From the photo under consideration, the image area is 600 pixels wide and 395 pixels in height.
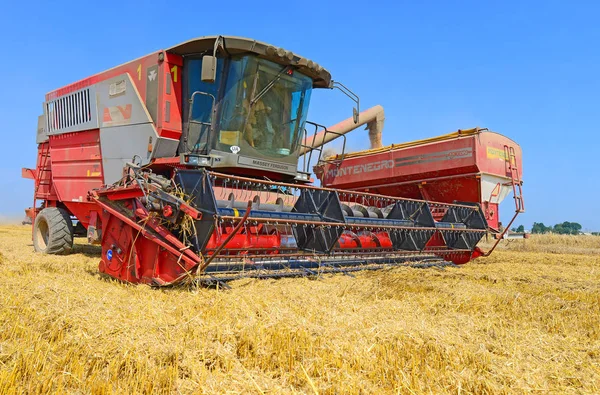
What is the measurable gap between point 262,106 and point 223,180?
1.15 m

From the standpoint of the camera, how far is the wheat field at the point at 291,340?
1670 mm

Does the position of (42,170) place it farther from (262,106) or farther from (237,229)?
(237,229)

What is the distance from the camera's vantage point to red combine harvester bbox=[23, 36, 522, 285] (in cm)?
350

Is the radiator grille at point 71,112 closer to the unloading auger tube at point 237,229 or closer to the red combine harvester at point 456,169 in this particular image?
the unloading auger tube at point 237,229

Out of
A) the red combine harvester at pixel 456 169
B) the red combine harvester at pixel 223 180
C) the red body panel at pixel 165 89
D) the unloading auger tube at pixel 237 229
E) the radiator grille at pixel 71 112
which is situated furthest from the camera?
the red combine harvester at pixel 456 169

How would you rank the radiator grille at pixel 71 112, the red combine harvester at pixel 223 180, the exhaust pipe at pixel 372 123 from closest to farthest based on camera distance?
the red combine harvester at pixel 223 180 → the radiator grille at pixel 71 112 → the exhaust pipe at pixel 372 123

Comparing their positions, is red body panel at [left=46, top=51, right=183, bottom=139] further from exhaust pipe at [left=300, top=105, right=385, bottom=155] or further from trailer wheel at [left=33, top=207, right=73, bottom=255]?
exhaust pipe at [left=300, top=105, right=385, bottom=155]

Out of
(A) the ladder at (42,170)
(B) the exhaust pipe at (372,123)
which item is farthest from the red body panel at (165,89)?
(B) the exhaust pipe at (372,123)

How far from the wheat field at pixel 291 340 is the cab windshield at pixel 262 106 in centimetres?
166

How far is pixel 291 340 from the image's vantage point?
82.2 inches

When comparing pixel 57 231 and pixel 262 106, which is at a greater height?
pixel 262 106

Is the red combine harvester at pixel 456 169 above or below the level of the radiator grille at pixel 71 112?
below

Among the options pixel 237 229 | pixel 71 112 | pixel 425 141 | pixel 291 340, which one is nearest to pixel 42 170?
pixel 71 112

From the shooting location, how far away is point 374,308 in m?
2.85
